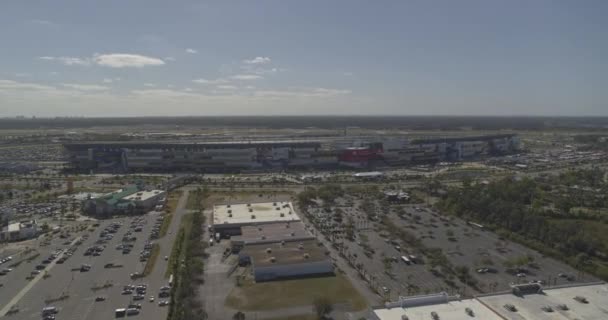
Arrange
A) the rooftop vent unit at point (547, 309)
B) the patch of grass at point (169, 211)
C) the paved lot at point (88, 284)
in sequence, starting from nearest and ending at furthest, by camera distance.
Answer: the rooftop vent unit at point (547, 309), the paved lot at point (88, 284), the patch of grass at point (169, 211)

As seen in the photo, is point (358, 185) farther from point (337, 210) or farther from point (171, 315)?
point (171, 315)

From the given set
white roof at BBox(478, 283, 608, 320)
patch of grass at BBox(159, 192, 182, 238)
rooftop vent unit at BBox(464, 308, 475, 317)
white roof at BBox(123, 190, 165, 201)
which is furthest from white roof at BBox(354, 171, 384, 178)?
rooftop vent unit at BBox(464, 308, 475, 317)

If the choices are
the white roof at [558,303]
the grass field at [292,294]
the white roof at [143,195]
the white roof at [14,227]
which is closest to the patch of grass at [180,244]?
the grass field at [292,294]

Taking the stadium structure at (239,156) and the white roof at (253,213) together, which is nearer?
the white roof at (253,213)

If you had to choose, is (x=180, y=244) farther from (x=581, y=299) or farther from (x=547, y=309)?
(x=581, y=299)

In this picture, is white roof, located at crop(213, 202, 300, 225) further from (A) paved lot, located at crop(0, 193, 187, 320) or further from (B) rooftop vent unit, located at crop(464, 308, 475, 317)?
(B) rooftop vent unit, located at crop(464, 308, 475, 317)

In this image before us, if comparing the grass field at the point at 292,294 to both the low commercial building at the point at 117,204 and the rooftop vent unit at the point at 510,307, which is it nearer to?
the rooftop vent unit at the point at 510,307

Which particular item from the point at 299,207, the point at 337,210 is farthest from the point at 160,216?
the point at 337,210
